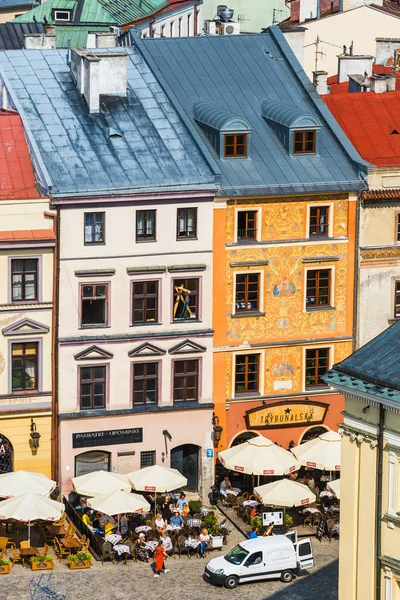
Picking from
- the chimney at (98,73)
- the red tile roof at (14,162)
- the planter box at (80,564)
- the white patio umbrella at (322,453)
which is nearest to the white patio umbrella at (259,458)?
the white patio umbrella at (322,453)

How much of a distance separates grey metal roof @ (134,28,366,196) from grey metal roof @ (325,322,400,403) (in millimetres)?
24093

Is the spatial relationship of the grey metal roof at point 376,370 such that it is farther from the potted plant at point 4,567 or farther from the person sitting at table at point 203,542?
the potted plant at point 4,567

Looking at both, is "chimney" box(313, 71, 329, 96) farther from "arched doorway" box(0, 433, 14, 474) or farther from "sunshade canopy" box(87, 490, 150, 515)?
"sunshade canopy" box(87, 490, 150, 515)

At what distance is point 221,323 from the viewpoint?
90.4m

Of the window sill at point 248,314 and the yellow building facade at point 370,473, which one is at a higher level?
the window sill at point 248,314

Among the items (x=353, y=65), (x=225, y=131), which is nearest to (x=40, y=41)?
(x=225, y=131)

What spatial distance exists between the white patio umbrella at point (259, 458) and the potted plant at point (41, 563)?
1086 centimetres

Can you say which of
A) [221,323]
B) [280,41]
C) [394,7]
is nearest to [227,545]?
[221,323]

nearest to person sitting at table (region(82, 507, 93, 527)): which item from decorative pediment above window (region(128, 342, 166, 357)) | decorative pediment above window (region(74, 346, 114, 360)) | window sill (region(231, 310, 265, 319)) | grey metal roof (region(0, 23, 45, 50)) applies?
decorative pediment above window (region(74, 346, 114, 360))

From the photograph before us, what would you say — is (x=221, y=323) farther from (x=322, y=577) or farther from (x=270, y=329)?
(x=322, y=577)

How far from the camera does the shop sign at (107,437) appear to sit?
88.3 meters

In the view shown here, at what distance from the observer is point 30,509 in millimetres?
82188

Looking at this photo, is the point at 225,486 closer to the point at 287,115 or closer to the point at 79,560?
the point at 79,560

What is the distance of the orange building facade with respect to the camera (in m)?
90.5
